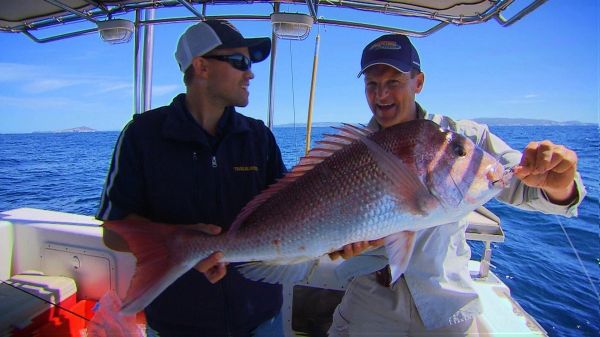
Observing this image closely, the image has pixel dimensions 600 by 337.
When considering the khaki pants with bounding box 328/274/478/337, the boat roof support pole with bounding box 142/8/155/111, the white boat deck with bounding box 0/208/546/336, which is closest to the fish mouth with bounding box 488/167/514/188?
the khaki pants with bounding box 328/274/478/337

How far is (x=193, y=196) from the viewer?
1.89 metres

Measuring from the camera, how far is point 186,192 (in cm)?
187

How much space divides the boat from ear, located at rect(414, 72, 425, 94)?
1.17m

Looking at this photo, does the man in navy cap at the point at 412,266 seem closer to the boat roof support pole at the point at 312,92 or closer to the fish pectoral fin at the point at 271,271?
the fish pectoral fin at the point at 271,271

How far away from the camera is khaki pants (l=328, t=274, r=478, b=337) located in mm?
2184

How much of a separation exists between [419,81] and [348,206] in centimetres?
127

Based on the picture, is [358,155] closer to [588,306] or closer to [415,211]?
[415,211]

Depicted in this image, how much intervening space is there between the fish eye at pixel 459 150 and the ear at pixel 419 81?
0.90 metres

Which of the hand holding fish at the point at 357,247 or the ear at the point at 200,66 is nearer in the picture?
the hand holding fish at the point at 357,247

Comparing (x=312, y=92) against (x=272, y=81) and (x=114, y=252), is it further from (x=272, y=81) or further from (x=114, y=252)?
(x=114, y=252)

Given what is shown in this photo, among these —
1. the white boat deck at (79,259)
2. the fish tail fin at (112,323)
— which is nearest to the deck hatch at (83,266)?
the white boat deck at (79,259)

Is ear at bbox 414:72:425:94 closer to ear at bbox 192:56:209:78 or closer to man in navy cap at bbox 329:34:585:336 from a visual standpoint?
man in navy cap at bbox 329:34:585:336

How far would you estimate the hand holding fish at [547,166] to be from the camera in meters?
1.38

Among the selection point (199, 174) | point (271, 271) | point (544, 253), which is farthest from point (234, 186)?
point (544, 253)
